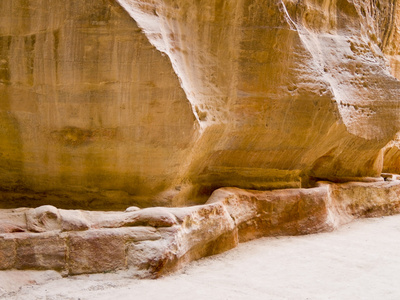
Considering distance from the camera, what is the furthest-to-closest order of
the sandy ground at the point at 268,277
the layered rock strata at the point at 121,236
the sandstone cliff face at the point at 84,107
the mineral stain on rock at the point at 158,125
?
the sandstone cliff face at the point at 84,107 → the mineral stain on rock at the point at 158,125 → the layered rock strata at the point at 121,236 → the sandy ground at the point at 268,277

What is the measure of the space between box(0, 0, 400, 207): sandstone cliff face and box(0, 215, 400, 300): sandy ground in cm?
83

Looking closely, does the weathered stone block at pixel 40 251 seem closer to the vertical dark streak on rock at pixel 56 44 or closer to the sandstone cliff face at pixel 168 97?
the sandstone cliff face at pixel 168 97

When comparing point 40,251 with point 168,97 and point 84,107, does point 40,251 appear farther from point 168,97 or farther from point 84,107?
point 168,97

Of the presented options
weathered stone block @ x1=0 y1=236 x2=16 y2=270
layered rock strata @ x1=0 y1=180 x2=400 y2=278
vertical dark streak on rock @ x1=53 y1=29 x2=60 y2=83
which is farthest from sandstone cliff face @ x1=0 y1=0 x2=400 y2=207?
weathered stone block @ x1=0 y1=236 x2=16 y2=270

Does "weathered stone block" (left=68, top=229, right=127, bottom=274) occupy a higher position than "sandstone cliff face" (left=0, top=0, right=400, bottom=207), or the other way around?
"sandstone cliff face" (left=0, top=0, right=400, bottom=207)

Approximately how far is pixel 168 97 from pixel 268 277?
5.43 ft

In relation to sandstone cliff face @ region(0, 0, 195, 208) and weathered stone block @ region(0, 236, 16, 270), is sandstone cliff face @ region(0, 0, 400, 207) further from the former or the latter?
weathered stone block @ region(0, 236, 16, 270)

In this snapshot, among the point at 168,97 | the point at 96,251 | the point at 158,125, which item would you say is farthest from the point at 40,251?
the point at 168,97

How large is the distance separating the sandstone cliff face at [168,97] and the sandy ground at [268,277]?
2.72ft

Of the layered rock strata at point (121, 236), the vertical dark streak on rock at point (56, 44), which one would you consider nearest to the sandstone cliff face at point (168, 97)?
the vertical dark streak on rock at point (56, 44)

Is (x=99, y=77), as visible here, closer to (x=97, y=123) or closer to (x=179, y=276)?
(x=97, y=123)

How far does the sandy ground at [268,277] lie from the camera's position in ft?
9.50

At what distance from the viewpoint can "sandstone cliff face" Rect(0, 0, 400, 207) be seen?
367 centimetres

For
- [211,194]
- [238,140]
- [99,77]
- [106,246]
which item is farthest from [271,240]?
[99,77]
